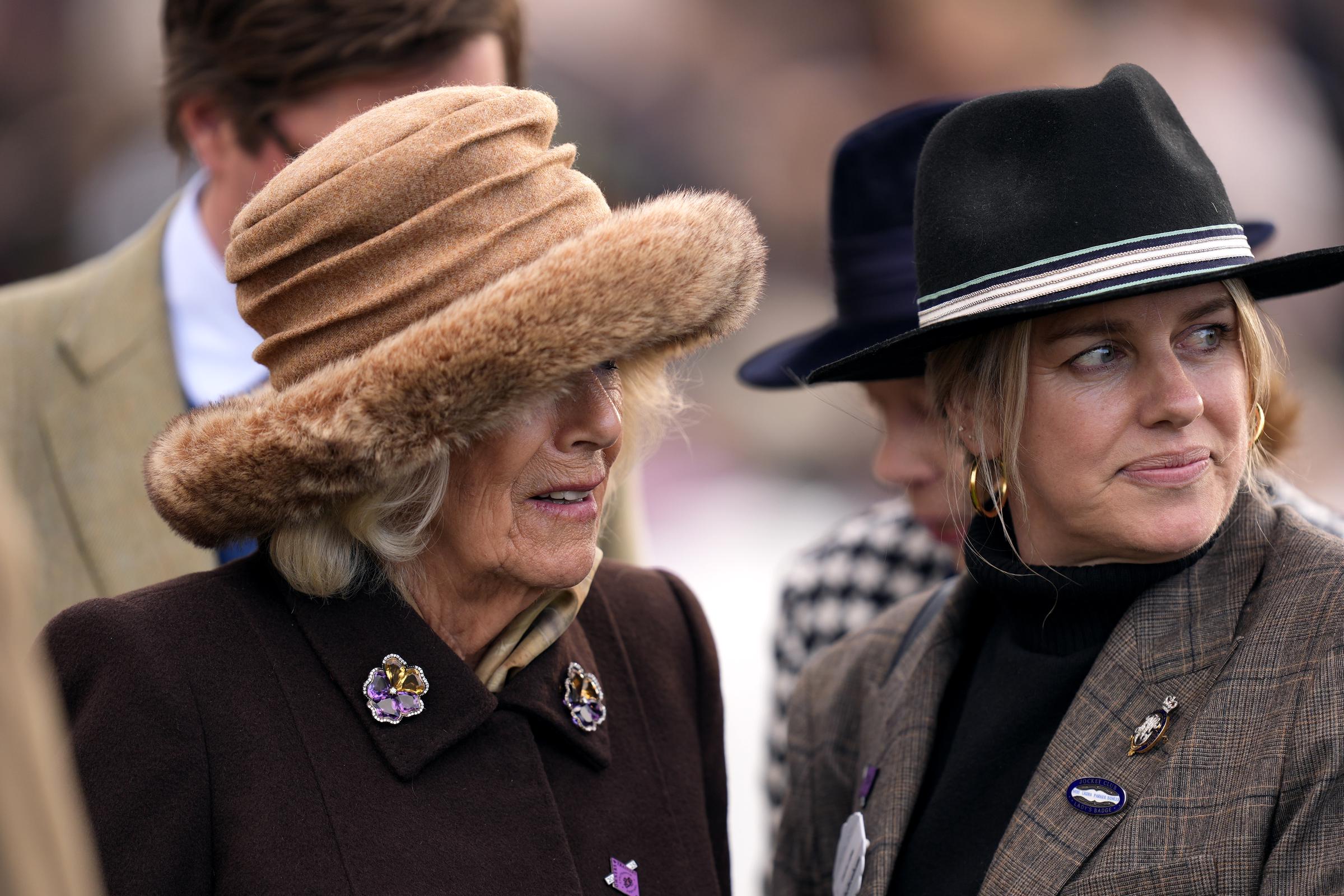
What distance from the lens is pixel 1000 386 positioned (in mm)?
2172

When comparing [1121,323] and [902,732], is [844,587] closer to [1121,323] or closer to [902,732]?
[902,732]

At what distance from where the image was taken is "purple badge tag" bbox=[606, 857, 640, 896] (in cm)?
214

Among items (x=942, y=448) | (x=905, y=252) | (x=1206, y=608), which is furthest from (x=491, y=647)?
(x=905, y=252)

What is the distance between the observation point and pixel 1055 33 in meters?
7.71

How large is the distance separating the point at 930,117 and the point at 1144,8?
5.75m

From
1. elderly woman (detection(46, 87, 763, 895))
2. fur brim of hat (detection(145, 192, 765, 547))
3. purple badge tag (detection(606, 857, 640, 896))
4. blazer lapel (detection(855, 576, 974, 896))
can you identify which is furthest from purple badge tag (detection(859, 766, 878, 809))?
fur brim of hat (detection(145, 192, 765, 547))

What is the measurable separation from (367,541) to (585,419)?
41 centimetres

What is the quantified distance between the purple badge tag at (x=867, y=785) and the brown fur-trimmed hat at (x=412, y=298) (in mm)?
943

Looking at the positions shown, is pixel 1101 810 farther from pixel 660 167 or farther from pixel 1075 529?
pixel 660 167

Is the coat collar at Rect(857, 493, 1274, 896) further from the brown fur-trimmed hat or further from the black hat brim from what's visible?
the brown fur-trimmed hat

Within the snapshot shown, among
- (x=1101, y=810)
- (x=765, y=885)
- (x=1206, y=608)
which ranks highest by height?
(x=1206, y=608)

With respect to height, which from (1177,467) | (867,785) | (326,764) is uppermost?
(1177,467)

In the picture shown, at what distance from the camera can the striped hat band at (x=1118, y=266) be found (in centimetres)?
197

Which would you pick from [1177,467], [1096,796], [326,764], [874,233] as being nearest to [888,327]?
[874,233]
